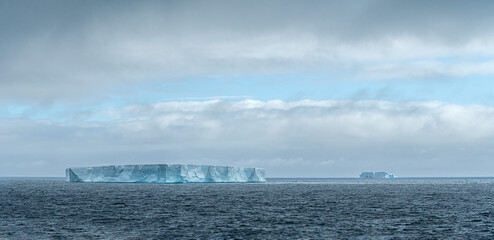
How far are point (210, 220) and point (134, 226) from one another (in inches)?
245

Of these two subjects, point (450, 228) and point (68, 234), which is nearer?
point (68, 234)

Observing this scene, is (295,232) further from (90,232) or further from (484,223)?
(484,223)

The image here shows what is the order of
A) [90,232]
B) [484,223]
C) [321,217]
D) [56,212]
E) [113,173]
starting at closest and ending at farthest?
[90,232]
[484,223]
[321,217]
[56,212]
[113,173]

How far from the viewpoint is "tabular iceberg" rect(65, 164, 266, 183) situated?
351ft

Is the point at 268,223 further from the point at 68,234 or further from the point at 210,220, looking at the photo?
the point at 68,234

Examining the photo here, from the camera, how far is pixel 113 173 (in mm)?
112188

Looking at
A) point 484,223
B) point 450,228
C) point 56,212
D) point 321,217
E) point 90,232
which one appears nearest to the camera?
point 90,232

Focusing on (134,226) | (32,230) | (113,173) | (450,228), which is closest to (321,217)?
(450,228)

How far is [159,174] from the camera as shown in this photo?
107 meters

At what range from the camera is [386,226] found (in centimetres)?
3572

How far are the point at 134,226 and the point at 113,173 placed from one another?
79.1 m

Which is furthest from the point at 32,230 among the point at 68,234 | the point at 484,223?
the point at 484,223

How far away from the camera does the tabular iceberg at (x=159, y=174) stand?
107 m

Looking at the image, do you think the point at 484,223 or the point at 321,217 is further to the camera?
the point at 321,217
